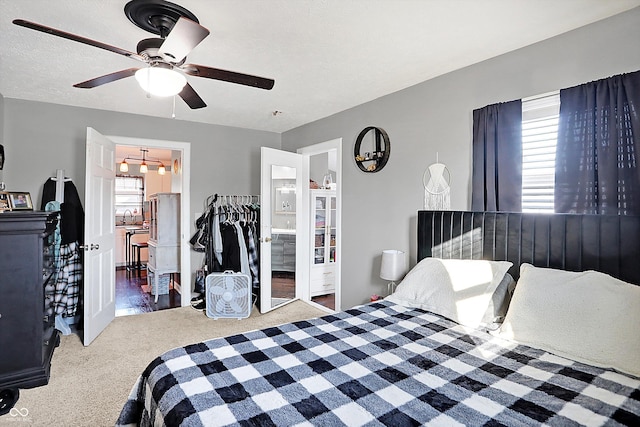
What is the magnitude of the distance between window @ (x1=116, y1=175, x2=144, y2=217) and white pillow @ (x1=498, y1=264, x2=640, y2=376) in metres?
7.69

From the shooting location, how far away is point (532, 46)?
2268 mm

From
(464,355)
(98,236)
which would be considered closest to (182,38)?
(464,355)

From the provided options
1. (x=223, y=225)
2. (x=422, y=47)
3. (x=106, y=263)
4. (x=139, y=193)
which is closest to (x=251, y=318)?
(x=223, y=225)

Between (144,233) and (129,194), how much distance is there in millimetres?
1332

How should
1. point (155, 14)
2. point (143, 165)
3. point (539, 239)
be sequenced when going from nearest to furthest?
point (155, 14) → point (539, 239) → point (143, 165)

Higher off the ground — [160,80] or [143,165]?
[143,165]

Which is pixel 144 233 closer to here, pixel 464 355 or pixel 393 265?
pixel 393 265

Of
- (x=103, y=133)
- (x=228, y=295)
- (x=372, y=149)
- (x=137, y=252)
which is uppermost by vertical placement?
(x=103, y=133)

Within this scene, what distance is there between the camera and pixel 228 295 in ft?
12.6

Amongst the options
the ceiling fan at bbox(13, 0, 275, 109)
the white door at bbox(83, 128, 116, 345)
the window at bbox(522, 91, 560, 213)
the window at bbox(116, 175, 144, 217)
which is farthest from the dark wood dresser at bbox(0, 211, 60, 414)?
the window at bbox(116, 175, 144, 217)

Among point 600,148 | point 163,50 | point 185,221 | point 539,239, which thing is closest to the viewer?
point 163,50

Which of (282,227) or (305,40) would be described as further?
(282,227)

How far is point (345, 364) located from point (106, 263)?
126 inches

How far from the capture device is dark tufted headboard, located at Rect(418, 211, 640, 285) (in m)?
1.80
